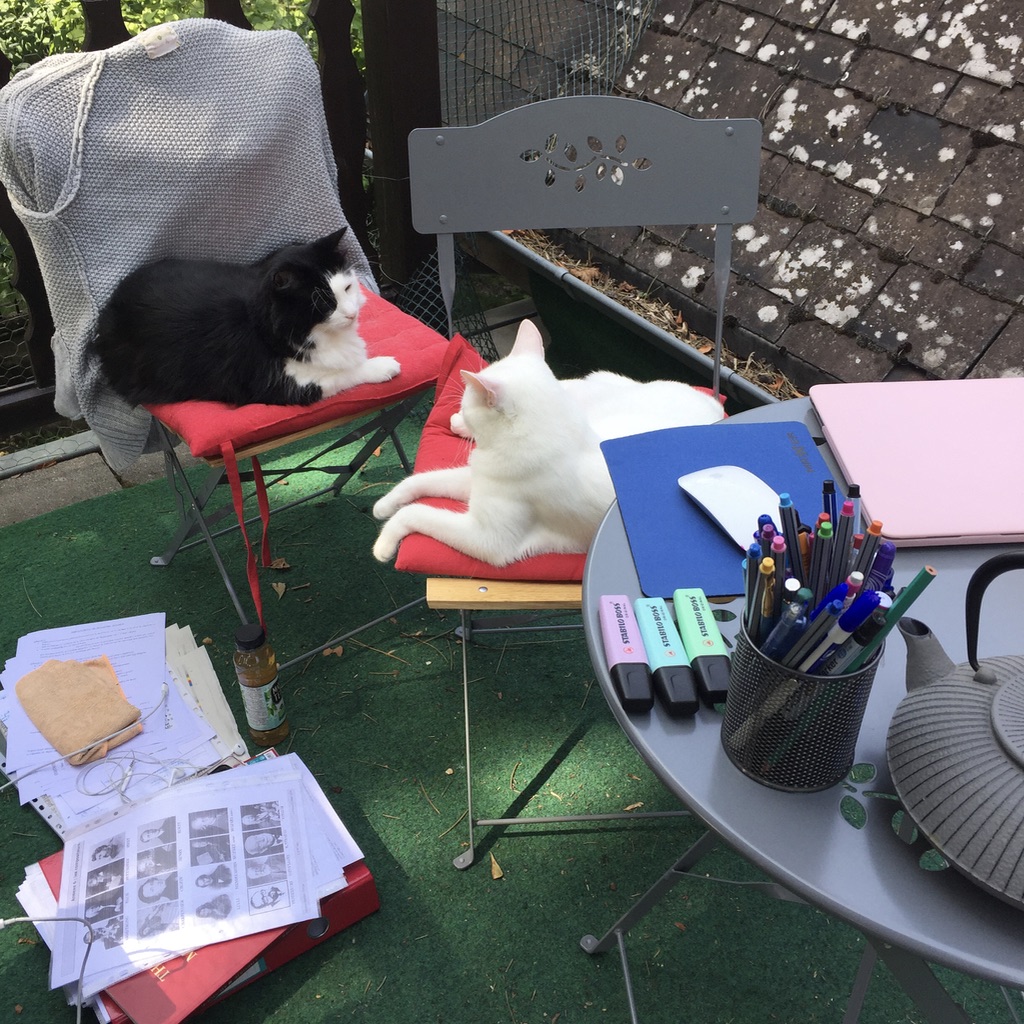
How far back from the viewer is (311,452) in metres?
2.99

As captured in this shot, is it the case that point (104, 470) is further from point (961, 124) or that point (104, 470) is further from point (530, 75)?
point (961, 124)

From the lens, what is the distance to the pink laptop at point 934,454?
3.53 ft

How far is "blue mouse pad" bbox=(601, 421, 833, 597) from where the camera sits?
3.46ft

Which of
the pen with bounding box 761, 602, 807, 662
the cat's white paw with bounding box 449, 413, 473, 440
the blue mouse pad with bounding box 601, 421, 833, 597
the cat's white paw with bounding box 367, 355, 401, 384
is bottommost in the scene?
the cat's white paw with bounding box 449, 413, 473, 440

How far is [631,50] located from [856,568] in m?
2.85

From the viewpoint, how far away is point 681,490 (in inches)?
46.3

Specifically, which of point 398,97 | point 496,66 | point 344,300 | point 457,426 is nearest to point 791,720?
point 457,426

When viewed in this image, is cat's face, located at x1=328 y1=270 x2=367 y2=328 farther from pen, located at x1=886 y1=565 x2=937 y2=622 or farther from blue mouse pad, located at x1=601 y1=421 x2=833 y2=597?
pen, located at x1=886 y1=565 x2=937 y2=622

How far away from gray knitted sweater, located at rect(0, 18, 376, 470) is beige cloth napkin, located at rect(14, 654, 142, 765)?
1.82 ft

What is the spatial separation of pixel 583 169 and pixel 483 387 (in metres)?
0.73

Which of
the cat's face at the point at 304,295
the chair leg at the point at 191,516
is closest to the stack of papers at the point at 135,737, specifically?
the chair leg at the point at 191,516

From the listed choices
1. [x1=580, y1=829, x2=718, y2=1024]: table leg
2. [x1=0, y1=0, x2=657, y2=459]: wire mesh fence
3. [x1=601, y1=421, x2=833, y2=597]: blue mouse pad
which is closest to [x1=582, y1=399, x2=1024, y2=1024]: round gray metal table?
[x1=601, y1=421, x2=833, y2=597]: blue mouse pad

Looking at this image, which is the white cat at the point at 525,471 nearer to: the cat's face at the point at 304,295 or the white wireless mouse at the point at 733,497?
the white wireless mouse at the point at 733,497

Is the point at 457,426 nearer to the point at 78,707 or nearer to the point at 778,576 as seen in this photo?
the point at 78,707
